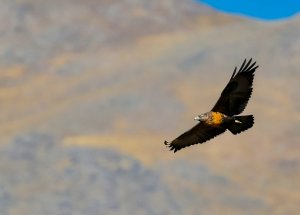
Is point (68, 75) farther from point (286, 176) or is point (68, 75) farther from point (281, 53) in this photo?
point (286, 176)

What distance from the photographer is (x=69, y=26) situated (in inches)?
7618

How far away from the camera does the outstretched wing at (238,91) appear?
28906 mm

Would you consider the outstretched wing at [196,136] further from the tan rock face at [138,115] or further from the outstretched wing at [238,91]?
the tan rock face at [138,115]

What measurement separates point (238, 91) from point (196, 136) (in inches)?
112

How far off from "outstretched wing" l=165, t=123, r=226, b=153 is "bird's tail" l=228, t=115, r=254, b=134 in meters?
1.79

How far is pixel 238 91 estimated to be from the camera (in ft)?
95.6

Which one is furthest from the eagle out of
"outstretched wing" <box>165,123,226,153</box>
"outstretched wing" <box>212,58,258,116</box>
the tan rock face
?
the tan rock face

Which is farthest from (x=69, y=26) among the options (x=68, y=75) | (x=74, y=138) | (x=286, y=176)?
(x=286, y=176)

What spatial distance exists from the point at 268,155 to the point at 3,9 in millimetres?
73441

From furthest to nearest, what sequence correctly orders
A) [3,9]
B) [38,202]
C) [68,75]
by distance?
[3,9] → [68,75] → [38,202]

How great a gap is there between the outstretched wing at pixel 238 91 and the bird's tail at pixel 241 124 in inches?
9.9

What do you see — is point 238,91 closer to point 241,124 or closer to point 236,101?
point 236,101

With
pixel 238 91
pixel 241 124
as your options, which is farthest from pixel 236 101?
pixel 241 124

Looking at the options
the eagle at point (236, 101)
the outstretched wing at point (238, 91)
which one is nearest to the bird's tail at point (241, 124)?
the eagle at point (236, 101)
